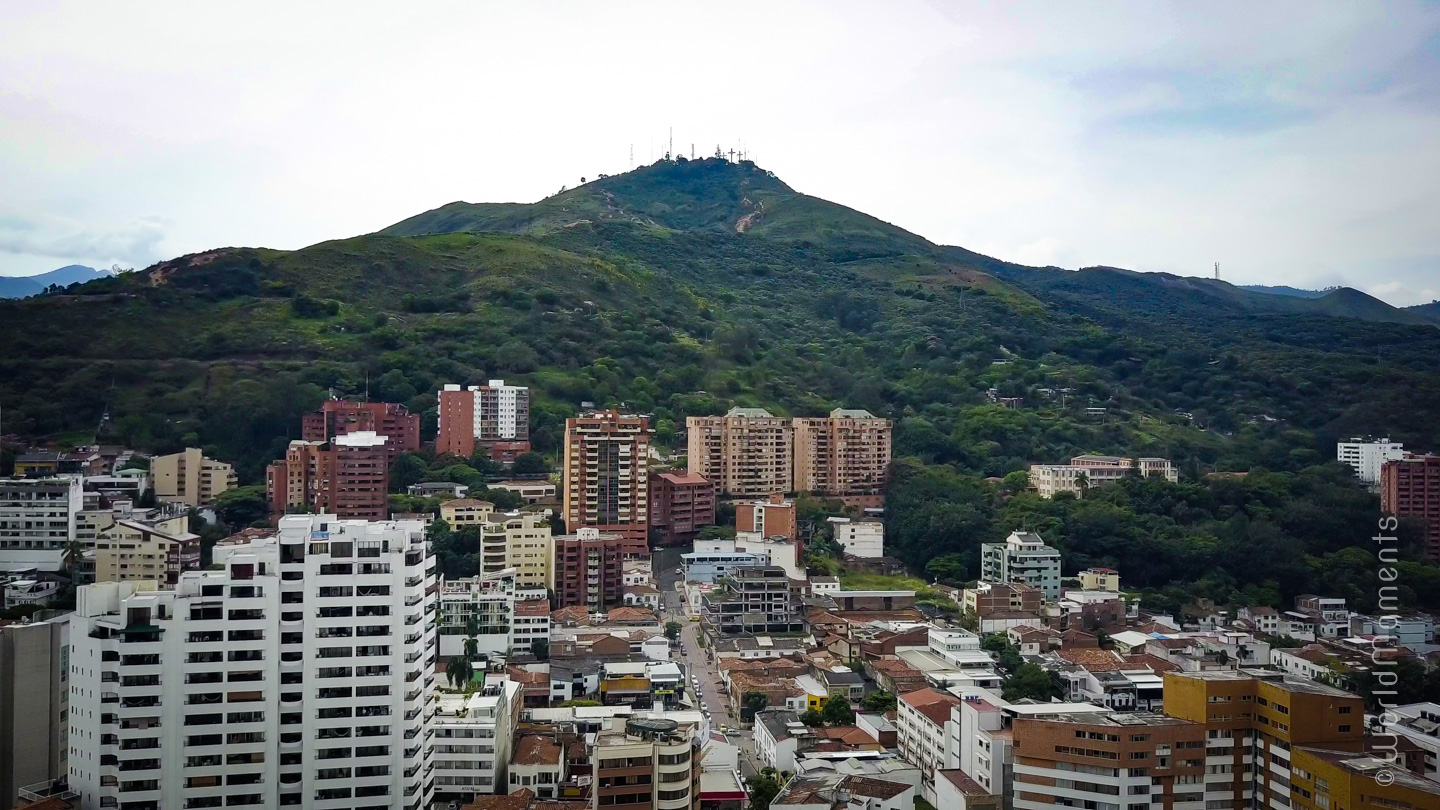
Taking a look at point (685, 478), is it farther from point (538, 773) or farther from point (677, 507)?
point (538, 773)

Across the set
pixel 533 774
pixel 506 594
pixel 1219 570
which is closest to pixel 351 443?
pixel 506 594

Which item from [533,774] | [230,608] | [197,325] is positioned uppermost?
[197,325]

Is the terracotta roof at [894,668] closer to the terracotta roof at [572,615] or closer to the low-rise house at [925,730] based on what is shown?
the low-rise house at [925,730]

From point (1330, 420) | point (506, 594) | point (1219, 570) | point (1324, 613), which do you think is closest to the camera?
point (506, 594)

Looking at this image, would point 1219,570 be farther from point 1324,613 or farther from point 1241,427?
point 1241,427

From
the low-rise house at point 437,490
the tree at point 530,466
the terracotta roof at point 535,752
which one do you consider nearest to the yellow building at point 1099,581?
the tree at point 530,466

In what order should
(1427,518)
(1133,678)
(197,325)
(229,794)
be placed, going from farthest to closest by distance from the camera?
(197,325) → (1427,518) → (1133,678) → (229,794)

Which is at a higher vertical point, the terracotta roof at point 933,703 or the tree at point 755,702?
the terracotta roof at point 933,703

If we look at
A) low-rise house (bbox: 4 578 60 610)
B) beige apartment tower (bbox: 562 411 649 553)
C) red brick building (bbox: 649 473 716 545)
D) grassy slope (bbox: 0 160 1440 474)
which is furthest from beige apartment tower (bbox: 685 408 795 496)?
low-rise house (bbox: 4 578 60 610)
